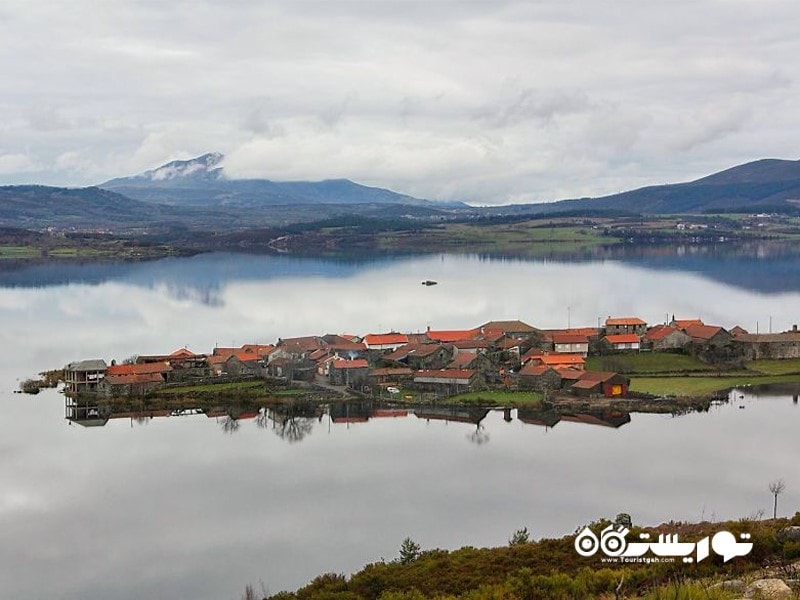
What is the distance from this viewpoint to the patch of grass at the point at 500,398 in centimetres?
1664

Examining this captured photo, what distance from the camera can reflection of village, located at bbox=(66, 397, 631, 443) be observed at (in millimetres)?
15477

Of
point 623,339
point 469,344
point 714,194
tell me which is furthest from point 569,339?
point 714,194

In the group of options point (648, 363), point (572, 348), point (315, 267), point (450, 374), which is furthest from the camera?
point (315, 267)

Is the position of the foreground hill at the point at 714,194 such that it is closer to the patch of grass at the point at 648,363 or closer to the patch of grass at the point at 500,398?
the patch of grass at the point at 648,363

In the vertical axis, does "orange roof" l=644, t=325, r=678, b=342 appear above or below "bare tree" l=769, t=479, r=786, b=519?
above

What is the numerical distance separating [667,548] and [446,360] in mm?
13379

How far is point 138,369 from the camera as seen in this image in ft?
61.5

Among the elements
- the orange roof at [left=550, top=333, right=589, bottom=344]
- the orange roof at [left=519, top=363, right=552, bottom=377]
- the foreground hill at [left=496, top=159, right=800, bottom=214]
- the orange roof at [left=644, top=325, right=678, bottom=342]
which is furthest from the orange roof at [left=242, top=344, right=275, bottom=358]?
the foreground hill at [left=496, top=159, right=800, bottom=214]

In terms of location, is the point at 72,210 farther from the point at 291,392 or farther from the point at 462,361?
the point at 462,361

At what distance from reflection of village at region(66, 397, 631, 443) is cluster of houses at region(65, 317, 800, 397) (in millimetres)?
996

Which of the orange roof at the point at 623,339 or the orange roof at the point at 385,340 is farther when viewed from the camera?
the orange roof at the point at 385,340

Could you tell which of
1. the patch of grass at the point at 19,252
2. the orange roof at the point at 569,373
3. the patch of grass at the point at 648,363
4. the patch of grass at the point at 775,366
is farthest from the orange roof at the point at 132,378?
the patch of grass at the point at 19,252

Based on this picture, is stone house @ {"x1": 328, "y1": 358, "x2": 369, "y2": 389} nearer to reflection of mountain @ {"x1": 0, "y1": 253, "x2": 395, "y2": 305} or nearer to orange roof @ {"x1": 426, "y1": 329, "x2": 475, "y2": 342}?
orange roof @ {"x1": 426, "y1": 329, "x2": 475, "y2": 342}

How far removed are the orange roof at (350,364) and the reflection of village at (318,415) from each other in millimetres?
1823
